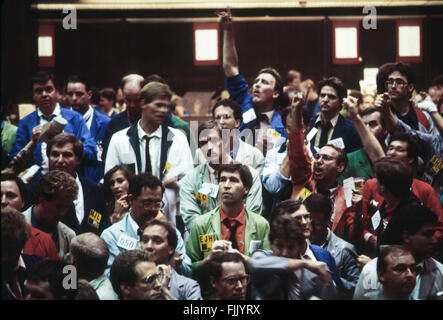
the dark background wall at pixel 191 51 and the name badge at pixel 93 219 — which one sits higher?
the dark background wall at pixel 191 51

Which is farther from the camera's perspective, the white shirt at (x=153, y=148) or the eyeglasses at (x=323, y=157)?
the white shirt at (x=153, y=148)

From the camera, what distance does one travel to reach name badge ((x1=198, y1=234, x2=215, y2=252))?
3547mm

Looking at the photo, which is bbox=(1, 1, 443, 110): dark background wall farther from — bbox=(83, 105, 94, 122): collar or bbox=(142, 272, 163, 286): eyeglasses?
bbox=(142, 272, 163, 286): eyeglasses

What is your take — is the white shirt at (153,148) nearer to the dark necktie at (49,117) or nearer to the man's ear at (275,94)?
the dark necktie at (49,117)

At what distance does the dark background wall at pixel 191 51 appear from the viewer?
5.09 m

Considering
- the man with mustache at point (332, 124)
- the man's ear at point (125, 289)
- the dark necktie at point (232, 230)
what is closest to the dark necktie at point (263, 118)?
the man with mustache at point (332, 124)

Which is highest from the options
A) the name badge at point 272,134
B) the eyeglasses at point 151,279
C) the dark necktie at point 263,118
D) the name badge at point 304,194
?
the dark necktie at point 263,118

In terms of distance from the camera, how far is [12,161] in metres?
3.94

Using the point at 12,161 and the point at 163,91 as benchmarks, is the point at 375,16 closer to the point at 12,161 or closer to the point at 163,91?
the point at 163,91

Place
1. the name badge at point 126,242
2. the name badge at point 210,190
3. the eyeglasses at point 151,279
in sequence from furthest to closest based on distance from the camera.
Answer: the name badge at point 210,190
the name badge at point 126,242
the eyeglasses at point 151,279

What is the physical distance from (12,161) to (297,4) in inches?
106

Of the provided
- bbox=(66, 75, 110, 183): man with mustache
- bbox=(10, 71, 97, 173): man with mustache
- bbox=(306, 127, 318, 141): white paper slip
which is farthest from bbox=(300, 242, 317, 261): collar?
bbox=(66, 75, 110, 183): man with mustache

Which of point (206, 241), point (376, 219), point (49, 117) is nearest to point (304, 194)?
point (376, 219)

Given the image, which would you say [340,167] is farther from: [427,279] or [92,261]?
[92,261]
